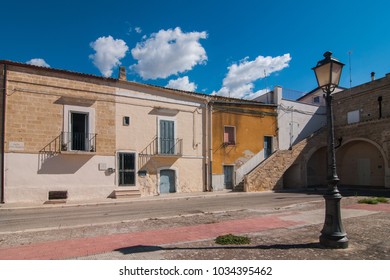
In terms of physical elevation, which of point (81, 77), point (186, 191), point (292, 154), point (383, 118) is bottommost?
point (186, 191)

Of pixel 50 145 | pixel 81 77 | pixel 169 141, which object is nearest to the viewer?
pixel 50 145

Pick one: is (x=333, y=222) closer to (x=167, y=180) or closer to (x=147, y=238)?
(x=147, y=238)

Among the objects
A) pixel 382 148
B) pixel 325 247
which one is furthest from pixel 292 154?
pixel 325 247

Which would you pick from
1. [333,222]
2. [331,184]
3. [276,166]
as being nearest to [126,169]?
[276,166]

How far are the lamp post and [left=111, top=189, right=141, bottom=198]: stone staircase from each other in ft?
44.5

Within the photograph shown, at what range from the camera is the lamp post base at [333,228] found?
5602 mm

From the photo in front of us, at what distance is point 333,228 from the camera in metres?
5.70

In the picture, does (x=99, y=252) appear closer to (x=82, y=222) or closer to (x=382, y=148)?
(x=82, y=222)

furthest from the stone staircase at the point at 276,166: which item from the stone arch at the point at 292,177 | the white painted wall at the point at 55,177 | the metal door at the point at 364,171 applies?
the white painted wall at the point at 55,177

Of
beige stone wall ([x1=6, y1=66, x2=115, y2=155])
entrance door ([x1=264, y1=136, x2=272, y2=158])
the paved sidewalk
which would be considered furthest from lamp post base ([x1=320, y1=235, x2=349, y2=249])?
entrance door ([x1=264, y1=136, x2=272, y2=158])

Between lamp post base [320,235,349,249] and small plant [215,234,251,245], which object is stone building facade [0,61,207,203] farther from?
lamp post base [320,235,349,249]

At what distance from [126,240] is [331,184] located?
4390 millimetres

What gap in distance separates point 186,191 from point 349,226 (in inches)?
536

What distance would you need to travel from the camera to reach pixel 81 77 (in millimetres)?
17375
